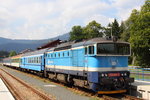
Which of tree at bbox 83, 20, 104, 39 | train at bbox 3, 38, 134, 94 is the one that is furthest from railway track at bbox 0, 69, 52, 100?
tree at bbox 83, 20, 104, 39

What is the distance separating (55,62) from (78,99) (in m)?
8.02

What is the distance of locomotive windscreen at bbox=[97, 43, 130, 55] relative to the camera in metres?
12.5

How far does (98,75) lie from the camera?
12234mm

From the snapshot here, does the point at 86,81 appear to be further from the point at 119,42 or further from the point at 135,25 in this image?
the point at 135,25

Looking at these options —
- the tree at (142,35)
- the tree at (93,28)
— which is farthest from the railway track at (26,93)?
the tree at (93,28)

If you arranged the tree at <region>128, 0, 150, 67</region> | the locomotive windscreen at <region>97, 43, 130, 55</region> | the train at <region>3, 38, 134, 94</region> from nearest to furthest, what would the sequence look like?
the train at <region>3, 38, 134, 94</region> → the locomotive windscreen at <region>97, 43, 130, 55</region> → the tree at <region>128, 0, 150, 67</region>

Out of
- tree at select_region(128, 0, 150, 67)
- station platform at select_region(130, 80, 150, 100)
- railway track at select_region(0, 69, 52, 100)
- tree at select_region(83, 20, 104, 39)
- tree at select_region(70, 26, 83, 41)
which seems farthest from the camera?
tree at select_region(70, 26, 83, 41)

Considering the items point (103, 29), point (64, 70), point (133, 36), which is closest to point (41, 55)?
point (64, 70)

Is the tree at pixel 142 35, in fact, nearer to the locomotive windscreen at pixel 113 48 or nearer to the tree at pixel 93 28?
the locomotive windscreen at pixel 113 48

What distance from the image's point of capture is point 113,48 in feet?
42.5

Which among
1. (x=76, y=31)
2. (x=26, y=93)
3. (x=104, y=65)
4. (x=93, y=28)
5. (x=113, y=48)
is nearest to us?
(x=104, y=65)

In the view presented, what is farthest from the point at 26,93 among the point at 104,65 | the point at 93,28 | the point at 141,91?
the point at 93,28

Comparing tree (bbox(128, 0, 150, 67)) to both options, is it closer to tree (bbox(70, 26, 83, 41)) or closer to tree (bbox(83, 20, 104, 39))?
tree (bbox(83, 20, 104, 39))

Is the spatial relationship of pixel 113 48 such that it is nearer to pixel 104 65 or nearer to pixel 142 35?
pixel 104 65
